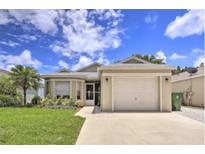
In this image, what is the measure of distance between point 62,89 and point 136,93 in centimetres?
827

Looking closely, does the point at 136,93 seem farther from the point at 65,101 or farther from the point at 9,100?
the point at 9,100

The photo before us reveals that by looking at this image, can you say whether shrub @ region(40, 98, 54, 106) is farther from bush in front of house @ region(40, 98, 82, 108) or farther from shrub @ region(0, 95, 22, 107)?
shrub @ region(0, 95, 22, 107)

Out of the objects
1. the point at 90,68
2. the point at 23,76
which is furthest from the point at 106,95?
the point at 90,68

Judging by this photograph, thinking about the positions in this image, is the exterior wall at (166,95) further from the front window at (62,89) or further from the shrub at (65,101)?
the front window at (62,89)

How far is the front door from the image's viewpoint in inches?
992

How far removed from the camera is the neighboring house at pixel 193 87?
21.1 metres

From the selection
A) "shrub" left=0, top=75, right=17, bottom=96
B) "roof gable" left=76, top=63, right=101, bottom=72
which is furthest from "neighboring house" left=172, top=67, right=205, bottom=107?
"shrub" left=0, top=75, right=17, bottom=96

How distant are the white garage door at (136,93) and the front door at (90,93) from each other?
7.51 metres

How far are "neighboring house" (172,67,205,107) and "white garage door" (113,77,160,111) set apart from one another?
5.19m

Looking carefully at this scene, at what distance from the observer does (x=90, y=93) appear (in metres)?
25.3

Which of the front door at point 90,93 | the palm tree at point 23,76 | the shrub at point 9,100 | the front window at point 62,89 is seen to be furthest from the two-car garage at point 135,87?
the shrub at point 9,100
